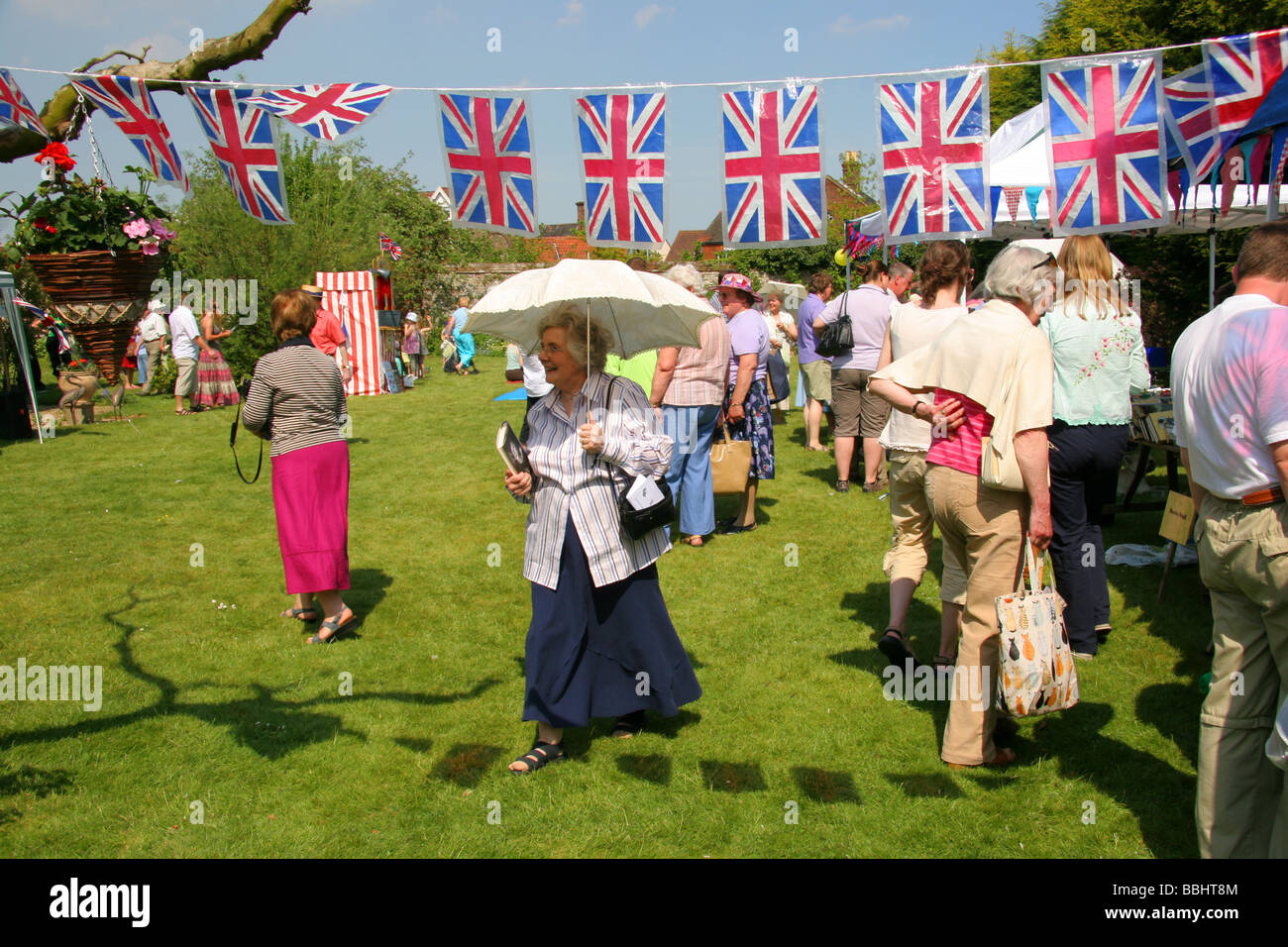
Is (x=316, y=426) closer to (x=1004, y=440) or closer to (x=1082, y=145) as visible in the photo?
(x=1004, y=440)

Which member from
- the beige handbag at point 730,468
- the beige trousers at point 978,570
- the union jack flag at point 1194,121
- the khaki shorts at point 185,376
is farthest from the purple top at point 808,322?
the khaki shorts at point 185,376

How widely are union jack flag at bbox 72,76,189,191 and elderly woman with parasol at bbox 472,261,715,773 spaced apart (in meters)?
3.60

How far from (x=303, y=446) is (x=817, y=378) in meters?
7.23

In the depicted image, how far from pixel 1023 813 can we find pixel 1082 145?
4102 millimetres

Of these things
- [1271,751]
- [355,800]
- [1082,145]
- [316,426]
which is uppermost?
[1082,145]

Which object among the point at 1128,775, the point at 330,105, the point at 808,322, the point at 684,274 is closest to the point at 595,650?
the point at 1128,775

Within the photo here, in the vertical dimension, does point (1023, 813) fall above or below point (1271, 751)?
below

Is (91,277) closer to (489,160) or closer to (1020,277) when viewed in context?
(489,160)

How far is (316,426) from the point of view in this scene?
549 cm

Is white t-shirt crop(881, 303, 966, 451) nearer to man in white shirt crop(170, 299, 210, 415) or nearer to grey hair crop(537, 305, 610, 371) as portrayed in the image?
grey hair crop(537, 305, 610, 371)

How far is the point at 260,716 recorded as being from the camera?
14.7ft

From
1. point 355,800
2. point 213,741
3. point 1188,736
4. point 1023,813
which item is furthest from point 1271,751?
point 213,741

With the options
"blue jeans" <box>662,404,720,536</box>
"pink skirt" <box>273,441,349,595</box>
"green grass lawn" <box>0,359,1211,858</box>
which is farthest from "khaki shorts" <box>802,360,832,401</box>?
"pink skirt" <box>273,441,349,595</box>
